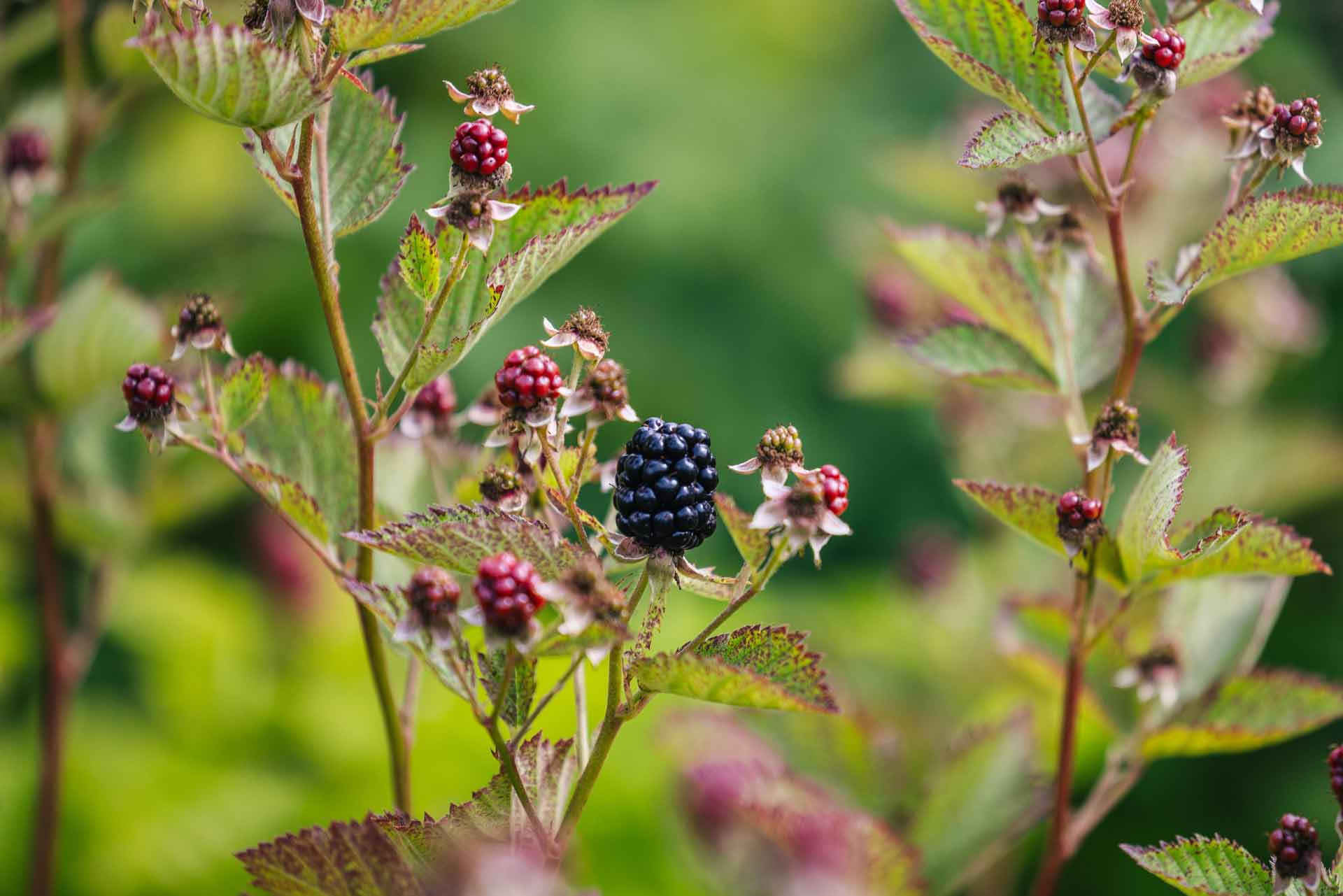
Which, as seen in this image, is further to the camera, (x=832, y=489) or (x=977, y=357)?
(x=977, y=357)

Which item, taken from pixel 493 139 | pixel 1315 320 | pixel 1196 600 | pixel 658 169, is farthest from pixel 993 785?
pixel 658 169

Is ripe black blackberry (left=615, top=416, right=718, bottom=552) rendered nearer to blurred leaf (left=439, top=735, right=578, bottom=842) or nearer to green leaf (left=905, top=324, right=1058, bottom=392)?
blurred leaf (left=439, top=735, right=578, bottom=842)

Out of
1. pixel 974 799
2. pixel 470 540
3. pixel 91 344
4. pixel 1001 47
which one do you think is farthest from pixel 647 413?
pixel 470 540

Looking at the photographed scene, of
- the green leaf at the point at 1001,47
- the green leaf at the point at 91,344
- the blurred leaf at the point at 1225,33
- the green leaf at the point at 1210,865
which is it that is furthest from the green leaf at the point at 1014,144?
the green leaf at the point at 91,344

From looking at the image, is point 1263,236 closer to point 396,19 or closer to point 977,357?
point 977,357

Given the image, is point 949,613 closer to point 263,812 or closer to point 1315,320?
point 1315,320

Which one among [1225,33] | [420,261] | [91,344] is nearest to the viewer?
[420,261]
